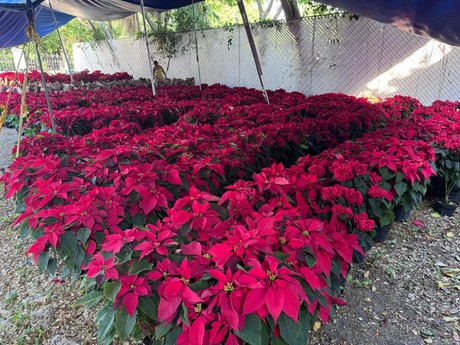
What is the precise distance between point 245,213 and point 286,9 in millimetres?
6675

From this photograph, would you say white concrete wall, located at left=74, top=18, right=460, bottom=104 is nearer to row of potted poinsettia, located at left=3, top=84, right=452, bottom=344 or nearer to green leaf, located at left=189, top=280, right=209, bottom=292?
row of potted poinsettia, located at left=3, top=84, right=452, bottom=344

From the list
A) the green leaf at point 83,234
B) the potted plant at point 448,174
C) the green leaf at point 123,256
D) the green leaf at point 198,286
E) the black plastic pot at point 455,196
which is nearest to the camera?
the green leaf at point 198,286

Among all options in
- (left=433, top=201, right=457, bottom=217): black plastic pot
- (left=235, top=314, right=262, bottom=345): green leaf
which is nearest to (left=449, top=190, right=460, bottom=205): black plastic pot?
(left=433, top=201, right=457, bottom=217): black plastic pot

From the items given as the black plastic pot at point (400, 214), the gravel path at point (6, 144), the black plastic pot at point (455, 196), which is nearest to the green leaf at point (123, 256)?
the black plastic pot at point (400, 214)

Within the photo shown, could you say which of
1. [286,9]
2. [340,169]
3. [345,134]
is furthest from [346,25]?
[340,169]

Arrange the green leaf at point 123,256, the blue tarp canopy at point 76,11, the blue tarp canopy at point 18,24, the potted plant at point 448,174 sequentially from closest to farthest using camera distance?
the green leaf at point 123,256 < the potted plant at point 448,174 < the blue tarp canopy at point 76,11 < the blue tarp canopy at point 18,24

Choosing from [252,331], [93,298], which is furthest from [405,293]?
[93,298]

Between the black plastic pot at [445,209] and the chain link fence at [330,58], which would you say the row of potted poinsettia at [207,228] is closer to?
the black plastic pot at [445,209]

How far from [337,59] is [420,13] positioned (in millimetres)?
4422

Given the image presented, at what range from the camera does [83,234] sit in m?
1.36

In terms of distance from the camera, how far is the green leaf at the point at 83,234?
1337mm

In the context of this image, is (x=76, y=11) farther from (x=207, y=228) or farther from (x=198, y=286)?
(x=198, y=286)

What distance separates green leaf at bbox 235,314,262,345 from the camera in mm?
922

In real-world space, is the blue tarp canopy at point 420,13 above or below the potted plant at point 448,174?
above
